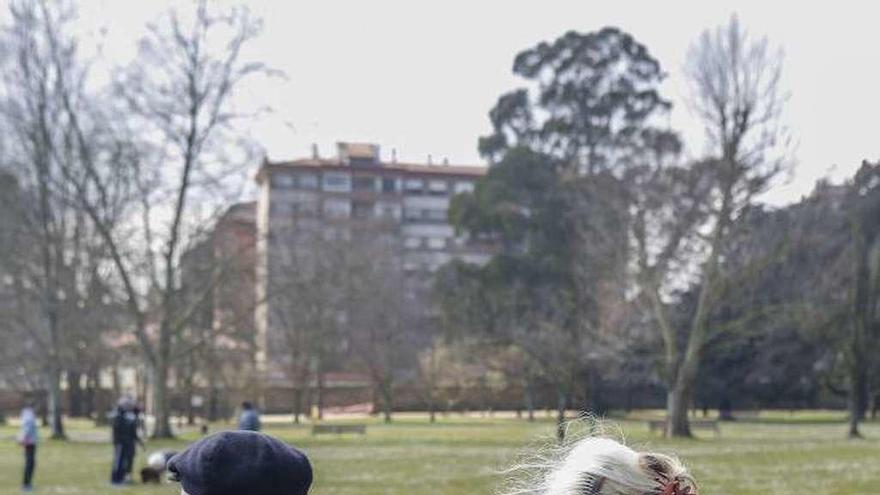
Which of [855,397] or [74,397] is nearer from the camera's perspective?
[855,397]

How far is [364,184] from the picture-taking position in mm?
95938

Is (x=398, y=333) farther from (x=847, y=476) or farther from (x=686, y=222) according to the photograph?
(x=847, y=476)

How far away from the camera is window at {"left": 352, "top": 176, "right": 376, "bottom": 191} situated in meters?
95.6

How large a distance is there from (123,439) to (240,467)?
56.0ft

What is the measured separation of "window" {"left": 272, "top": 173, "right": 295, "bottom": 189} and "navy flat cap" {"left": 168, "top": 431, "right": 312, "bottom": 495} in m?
92.5

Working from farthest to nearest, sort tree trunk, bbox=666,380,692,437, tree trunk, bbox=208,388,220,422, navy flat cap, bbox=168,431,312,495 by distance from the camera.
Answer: tree trunk, bbox=208,388,220,422, tree trunk, bbox=666,380,692,437, navy flat cap, bbox=168,431,312,495

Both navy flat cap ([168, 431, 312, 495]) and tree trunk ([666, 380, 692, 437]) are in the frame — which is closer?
navy flat cap ([168, 431, 312, 495])

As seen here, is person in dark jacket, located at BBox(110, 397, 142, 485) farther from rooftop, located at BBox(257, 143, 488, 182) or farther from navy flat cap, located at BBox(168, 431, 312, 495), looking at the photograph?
rooftop, located at BBox(257, 143, 488, 182)

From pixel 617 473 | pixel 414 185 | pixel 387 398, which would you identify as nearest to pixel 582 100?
pixel 387 398

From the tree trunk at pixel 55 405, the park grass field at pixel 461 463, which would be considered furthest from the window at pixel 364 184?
the park grass field at pixel 461 463

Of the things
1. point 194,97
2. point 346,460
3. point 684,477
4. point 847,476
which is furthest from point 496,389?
point 684,477

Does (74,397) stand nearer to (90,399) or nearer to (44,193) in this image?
(90,399)

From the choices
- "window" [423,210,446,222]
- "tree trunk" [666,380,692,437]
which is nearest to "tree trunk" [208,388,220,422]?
"tree trunk" [666,380,692,437]

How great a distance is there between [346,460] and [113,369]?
32.5m
